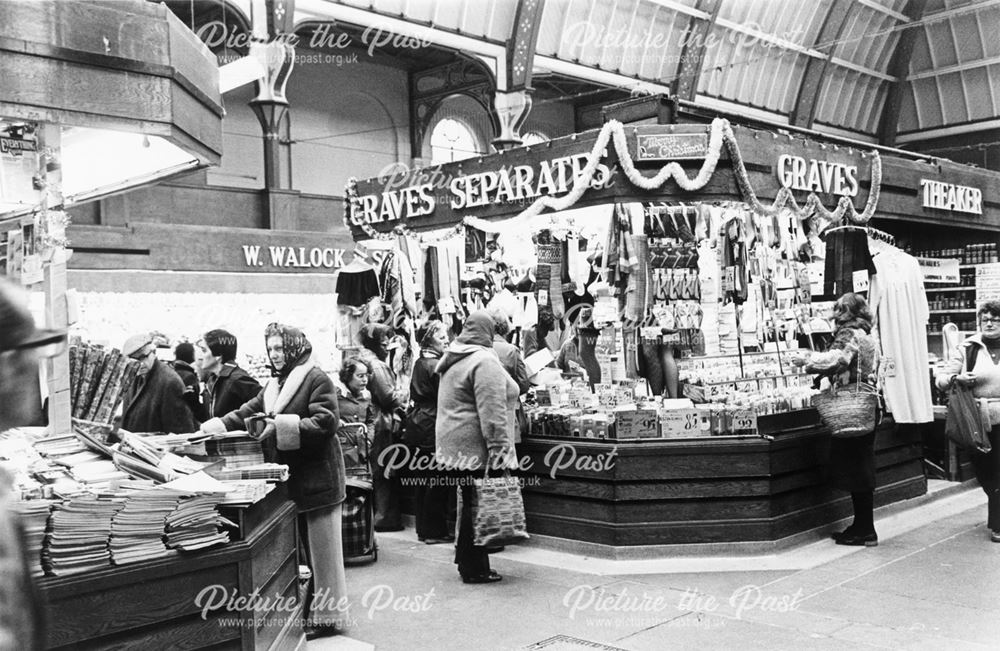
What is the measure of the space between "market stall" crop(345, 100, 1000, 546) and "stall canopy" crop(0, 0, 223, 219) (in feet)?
12.1

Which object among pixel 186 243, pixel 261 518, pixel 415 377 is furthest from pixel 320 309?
pixel 261 518

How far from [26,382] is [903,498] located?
8296 mm

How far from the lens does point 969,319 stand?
13094mm

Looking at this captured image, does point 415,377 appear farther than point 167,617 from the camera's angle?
Yes

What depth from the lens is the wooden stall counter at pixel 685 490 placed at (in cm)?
682

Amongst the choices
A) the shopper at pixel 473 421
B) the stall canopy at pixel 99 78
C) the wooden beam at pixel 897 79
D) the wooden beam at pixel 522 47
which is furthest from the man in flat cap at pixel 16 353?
the wooden beam at pixel 897 79

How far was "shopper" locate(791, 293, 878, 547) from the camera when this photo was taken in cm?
696

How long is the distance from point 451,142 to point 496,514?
1560 cm

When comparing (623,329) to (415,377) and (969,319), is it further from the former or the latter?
(969,319)

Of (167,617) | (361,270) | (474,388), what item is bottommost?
(167,617)

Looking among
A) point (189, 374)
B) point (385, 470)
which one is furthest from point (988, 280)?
point (189, 374)

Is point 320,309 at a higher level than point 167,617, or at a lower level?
higher

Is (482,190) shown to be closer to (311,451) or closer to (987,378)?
(987,378)

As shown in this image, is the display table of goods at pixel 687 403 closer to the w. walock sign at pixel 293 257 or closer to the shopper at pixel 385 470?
the shopper at pixel 385 470
